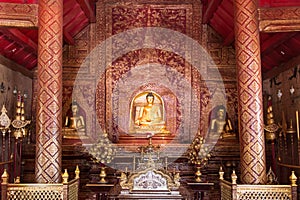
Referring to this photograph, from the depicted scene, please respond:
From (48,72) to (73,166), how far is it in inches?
143

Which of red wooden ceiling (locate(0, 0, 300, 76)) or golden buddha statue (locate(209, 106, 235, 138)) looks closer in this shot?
red wooden ceiling (locate(0, 0, 300, 76))

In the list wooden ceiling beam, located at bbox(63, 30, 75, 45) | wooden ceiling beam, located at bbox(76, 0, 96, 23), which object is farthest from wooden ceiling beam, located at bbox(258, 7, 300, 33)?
wooden ceiling beam, located at bbox(63, 30, 75, 45)

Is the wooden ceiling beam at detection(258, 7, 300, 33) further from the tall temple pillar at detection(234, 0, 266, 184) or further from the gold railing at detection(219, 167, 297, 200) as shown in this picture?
the gold railing at detection(219, 167, 297, 200)

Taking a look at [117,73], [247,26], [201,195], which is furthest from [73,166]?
[247,26]

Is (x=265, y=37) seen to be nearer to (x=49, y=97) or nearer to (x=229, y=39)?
(x=229, y=39)

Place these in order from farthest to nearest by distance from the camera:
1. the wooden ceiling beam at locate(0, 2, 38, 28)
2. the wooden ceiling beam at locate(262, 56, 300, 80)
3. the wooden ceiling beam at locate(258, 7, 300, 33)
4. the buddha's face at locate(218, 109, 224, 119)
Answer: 1. the buddha's face at locate(218, 109, 224, 119)
2. the wooden ceiling beam at locate(262, 56, 300, 80)
3. the wooden ceiling beam at locate(258, 7, 300, 33)
4. the wooden ceiling beam at locate(0, 2, 38, 28)

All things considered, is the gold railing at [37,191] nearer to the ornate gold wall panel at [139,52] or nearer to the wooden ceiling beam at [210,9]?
the ornate gold wall panel at [139,52]

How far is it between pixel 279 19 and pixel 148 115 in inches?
170

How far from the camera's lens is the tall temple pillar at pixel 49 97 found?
16.8 ft

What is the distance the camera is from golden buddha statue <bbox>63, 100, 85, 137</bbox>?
8984 mm

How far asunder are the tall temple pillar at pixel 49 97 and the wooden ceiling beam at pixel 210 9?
369 cm

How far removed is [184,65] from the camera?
30.9ft

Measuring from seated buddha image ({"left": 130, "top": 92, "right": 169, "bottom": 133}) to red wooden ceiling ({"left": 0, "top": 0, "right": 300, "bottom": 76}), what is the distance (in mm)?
2159

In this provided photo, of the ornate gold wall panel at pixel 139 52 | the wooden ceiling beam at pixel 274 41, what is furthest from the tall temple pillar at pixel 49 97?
the wooden ceiling beam at pixel 274 41
